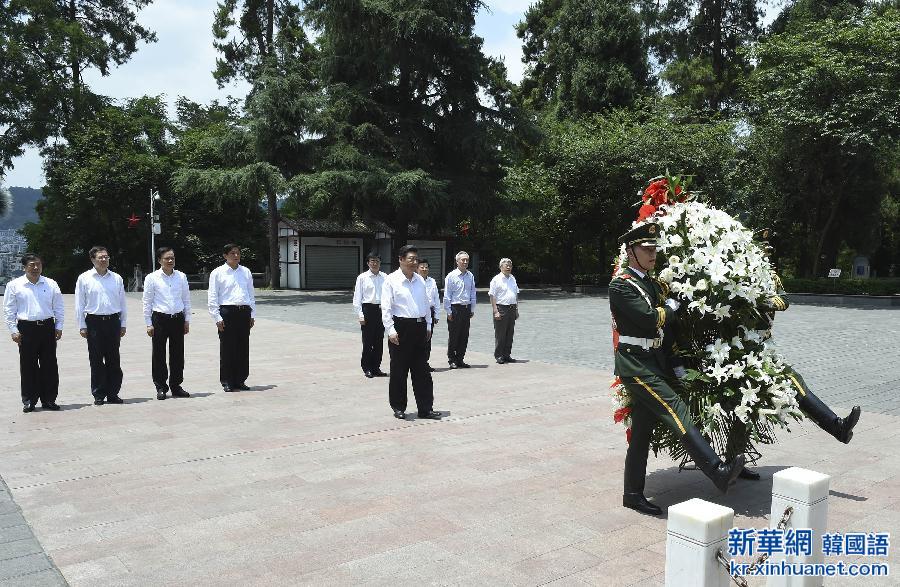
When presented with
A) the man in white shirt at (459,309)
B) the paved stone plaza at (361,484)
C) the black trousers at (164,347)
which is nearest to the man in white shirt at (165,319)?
the black trousers at (164,347)

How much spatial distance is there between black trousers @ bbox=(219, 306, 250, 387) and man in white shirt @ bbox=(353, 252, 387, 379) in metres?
1.71

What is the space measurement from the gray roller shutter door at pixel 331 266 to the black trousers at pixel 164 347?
90.8 ft

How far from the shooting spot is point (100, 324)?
8352 millimetres

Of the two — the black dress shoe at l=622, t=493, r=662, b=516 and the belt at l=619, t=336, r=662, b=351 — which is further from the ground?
the belt at l=619, t=336, r=662, b=351

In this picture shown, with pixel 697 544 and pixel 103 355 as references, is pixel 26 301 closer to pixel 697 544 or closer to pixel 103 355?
A: pixel 103 355

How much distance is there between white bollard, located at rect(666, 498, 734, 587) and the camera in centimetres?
274

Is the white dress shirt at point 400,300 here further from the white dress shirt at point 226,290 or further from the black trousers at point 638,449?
the black trousers at point 638,449

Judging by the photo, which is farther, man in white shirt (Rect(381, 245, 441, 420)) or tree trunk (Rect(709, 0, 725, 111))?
tree trunk (Rect(709, 0, 725, 111))

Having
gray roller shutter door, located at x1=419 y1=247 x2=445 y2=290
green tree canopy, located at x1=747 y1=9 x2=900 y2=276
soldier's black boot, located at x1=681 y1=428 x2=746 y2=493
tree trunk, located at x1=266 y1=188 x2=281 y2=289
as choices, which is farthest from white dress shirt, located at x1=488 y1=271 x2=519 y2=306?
gray roller shutter door, located at x1=419 y1=247 x2=445 y2=290

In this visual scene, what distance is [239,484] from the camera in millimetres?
5402

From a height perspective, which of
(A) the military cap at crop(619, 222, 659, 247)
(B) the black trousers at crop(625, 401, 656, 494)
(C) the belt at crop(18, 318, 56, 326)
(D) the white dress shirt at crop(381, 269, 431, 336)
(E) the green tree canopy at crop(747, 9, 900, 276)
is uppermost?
(E) the green tree canopy at crop(747, 9, 900, 276)

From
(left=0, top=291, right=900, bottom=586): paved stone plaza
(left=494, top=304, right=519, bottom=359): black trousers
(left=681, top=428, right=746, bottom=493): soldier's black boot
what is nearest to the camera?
(left=0, top=291, right=900, bottom=586): paved stone plaza

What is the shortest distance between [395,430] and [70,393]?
181 inches

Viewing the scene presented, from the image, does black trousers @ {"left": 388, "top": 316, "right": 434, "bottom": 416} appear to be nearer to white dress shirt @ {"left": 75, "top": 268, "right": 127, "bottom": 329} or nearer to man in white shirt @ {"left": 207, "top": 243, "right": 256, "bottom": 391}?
man in white shirt @ {"left": 207, "top": 243, "right": 256, "bottom": 391}
